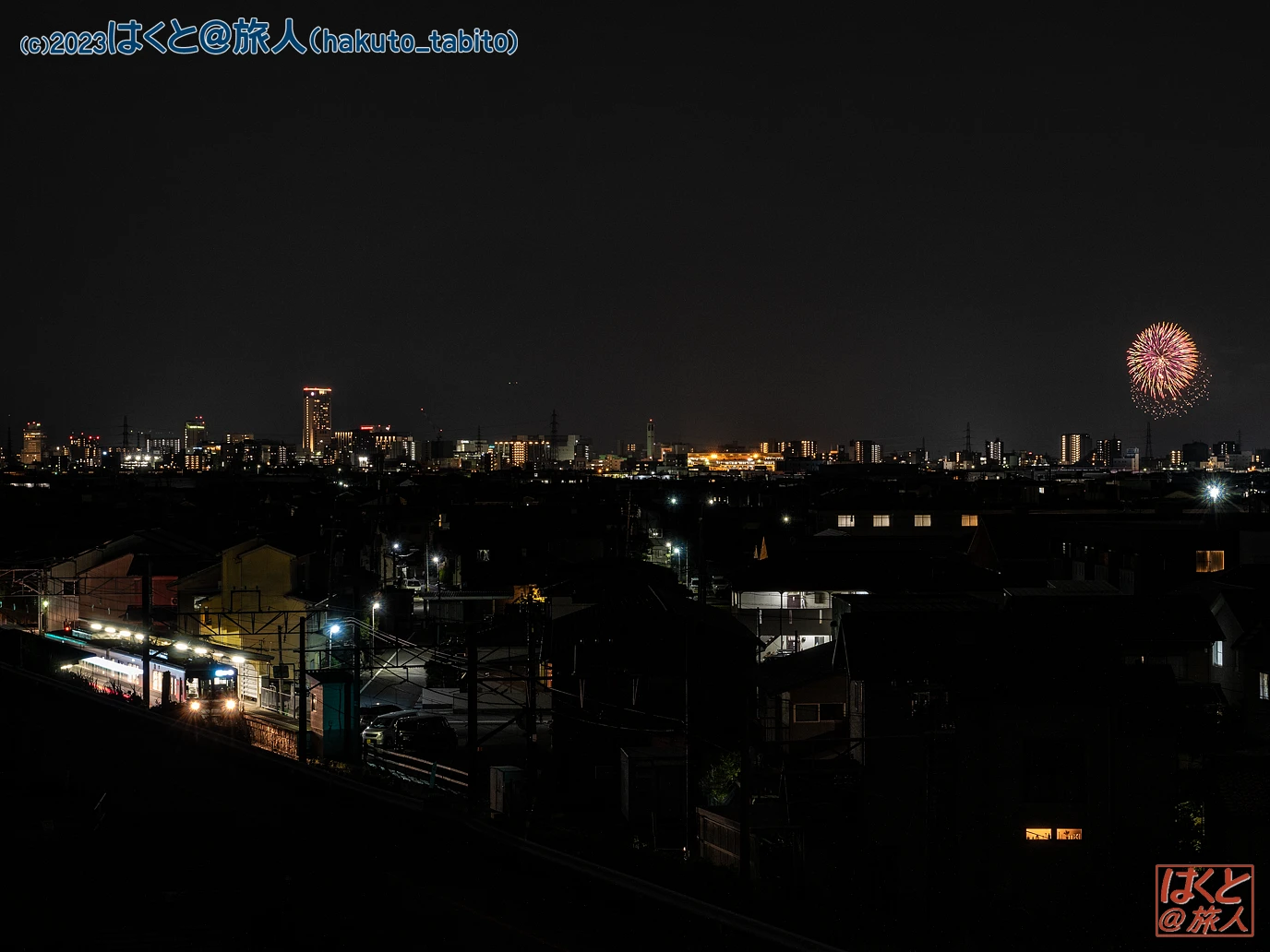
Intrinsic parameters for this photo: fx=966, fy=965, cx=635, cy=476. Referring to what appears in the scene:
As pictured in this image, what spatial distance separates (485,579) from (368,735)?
8782mm

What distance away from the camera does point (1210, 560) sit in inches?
623

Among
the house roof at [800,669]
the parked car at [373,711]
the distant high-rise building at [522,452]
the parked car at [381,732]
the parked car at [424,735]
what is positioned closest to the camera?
the house roof at [800,669]

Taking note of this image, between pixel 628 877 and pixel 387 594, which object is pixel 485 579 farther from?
pixel 628 877

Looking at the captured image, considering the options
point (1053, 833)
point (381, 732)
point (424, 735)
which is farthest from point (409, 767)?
point (1053, 833)

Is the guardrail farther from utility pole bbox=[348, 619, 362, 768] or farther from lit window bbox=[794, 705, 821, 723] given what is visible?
lit window bbox=[794, 705, 821, 723]

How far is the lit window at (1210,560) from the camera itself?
15.7 meters

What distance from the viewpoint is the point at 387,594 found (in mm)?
15602

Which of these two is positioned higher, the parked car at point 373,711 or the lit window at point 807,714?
the lit window at point 807,714

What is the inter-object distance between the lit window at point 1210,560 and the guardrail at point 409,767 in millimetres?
12647

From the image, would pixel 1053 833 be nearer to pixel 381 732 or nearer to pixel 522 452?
pixel 381 732

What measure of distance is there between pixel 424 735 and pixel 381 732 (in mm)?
676

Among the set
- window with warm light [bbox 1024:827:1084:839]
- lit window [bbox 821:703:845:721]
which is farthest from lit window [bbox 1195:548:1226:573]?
window with warm light [bbox 1024:827:1084:839]

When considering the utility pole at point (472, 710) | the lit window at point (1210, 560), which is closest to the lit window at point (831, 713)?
the utility pole at point (472, 710)

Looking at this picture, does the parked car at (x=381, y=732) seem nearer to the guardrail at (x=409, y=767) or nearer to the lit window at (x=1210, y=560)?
the guardrail at (x=409, y=767)
